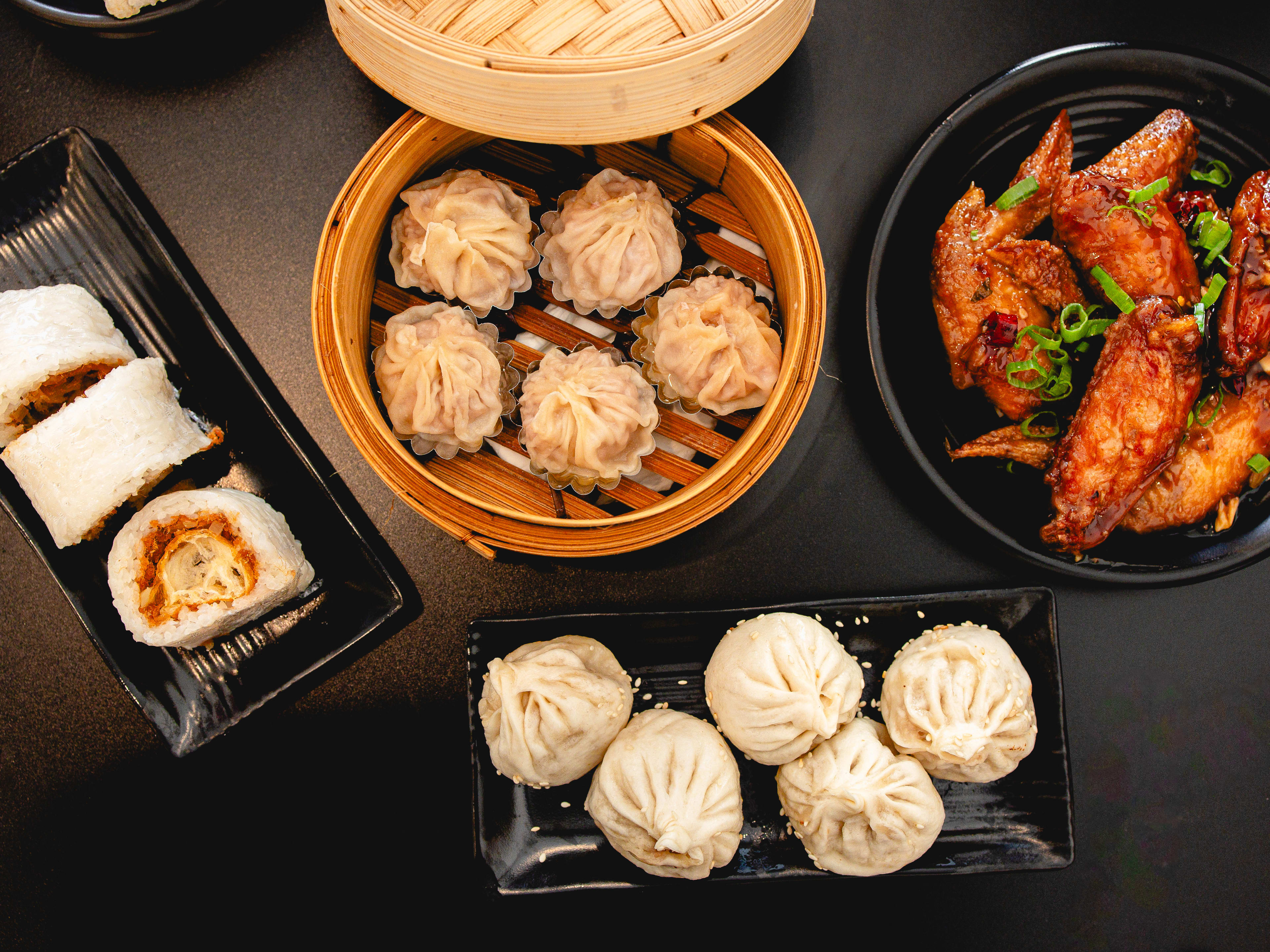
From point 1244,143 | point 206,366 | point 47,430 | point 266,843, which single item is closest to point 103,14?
point 206,366

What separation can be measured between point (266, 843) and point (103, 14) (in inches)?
81.0

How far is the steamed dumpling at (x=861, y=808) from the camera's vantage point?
149cm

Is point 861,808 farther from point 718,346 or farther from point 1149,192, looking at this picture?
point 1149,192

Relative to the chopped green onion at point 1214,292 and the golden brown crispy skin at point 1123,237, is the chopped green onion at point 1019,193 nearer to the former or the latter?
the golden brown crispy skin at point 1123,237

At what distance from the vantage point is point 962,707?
1.52 meters

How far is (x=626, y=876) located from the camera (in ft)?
5.16

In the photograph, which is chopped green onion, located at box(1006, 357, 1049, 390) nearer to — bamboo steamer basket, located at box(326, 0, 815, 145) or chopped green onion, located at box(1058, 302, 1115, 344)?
chopped green onion, located at box(1058, 302, 1115, 344)

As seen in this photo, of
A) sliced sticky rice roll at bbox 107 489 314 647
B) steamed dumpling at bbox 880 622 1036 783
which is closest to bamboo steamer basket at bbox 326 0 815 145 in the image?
sliced sticky rice roll at bbox 107 489 314 647

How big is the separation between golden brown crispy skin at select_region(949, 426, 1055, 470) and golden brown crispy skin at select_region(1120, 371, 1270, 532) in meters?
0.23

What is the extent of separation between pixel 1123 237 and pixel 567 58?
1225 mm

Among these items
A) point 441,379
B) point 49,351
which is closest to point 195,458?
point 49,351

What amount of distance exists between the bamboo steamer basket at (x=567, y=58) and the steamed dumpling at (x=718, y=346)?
337 mm

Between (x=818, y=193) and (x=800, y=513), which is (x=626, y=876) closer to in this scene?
(x=800, y=513)

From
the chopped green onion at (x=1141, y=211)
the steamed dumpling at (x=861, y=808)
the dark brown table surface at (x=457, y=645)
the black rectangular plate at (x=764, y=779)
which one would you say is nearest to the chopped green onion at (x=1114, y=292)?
the chopped green onion at (x=1141, y=211)
